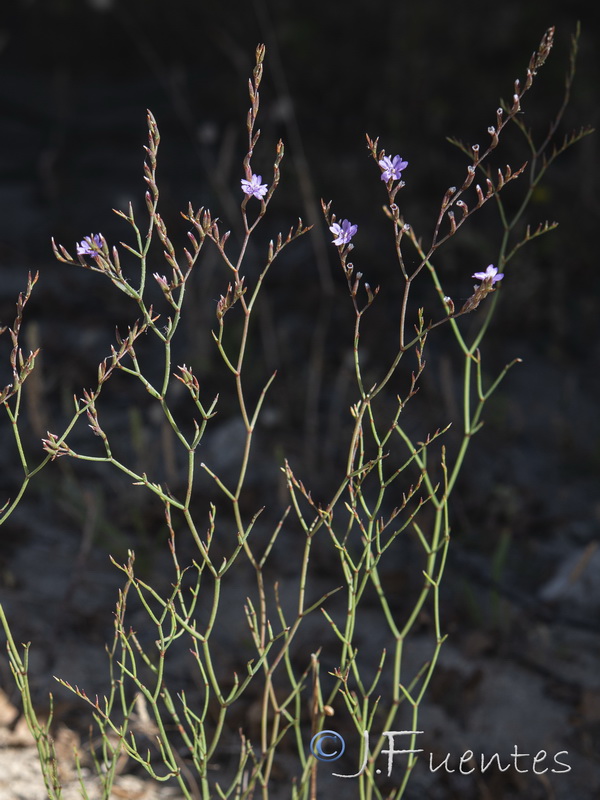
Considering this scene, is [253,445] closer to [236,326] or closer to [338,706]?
[236,326]

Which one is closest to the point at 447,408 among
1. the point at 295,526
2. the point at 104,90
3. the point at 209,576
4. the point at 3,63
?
the point at 295,526

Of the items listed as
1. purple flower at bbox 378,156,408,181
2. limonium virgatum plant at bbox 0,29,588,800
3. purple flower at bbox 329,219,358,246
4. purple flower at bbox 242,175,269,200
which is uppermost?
purple flower at bbox 378,156,408,181

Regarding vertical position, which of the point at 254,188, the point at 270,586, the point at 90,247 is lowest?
the point at 270,586

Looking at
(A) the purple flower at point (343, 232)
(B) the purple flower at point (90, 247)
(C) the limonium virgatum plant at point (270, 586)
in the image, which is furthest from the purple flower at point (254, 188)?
(B) the purple flower at point (90, 247)

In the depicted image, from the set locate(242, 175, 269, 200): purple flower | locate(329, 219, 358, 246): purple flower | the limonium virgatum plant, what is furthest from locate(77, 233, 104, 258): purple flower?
locate(329, 219, 358, 246): purple flower

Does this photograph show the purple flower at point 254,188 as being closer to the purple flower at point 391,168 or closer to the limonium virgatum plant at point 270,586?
the limonium virgatum plant at point 270,586

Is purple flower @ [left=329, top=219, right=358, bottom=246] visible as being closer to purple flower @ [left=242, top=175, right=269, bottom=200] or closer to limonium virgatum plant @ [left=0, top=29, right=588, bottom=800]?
limonium virgatum plant @ [left=0, top=29, right=588, bottom=800]

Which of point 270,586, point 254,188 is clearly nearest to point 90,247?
point 254,188

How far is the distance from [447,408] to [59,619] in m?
1.69

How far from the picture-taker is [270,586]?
3125 millimetres

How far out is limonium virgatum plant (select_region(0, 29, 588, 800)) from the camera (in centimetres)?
144

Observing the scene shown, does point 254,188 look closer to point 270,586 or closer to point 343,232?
point 343,232

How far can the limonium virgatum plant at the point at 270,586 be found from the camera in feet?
4.72

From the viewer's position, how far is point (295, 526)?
338 cm
